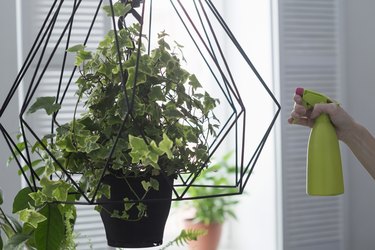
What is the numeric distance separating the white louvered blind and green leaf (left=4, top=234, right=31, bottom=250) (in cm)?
158

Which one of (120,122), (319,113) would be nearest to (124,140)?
(120,122)

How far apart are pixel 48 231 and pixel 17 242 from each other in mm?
71

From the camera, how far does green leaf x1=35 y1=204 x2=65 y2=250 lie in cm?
95

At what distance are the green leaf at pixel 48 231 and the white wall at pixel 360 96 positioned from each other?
1895 mm

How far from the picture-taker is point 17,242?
99 centimetres

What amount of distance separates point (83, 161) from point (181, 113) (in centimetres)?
15

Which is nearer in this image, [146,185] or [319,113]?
[146,185]

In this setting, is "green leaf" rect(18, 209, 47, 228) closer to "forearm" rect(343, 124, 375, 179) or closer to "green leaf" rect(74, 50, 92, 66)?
"green leaf" rect(74, 50, 92, 66)

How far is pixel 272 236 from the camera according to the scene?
2.50 metres

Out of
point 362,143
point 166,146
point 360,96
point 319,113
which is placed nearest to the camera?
point 166,146

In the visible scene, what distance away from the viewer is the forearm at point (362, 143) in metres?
1.81

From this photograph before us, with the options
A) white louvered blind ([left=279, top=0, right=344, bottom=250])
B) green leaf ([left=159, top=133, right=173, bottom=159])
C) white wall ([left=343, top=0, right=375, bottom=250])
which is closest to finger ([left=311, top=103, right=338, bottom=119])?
green leaf ([left=159, top=133, right=173, bottom=159])

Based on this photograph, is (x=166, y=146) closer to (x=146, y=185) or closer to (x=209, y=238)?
(x=146, y=185)

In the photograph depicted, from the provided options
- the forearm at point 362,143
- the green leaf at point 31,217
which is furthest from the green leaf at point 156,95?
the forearm at point 362,143
